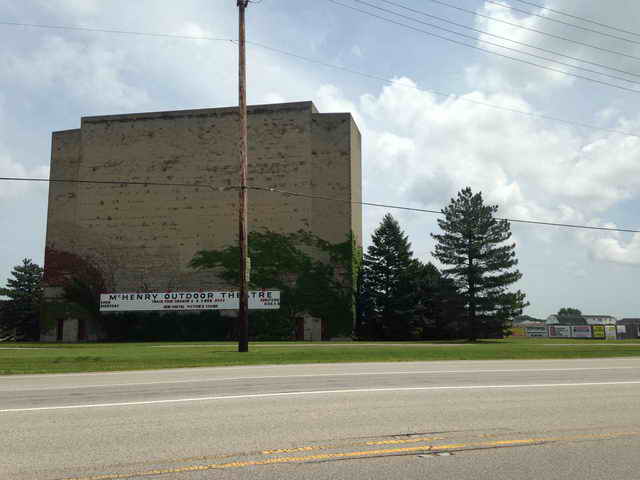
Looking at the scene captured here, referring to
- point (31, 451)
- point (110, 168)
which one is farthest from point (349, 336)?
point (31, 451)

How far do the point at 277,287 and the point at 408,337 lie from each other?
1110 cm

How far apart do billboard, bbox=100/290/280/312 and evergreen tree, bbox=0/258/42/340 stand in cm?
1245

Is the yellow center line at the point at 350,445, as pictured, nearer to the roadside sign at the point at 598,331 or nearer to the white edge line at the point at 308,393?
the white edge line at the point at 308,393

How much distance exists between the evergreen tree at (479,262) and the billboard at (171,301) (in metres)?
16.1

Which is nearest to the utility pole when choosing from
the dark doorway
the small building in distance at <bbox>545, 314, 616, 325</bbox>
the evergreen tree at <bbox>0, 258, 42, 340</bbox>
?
the dark doorway

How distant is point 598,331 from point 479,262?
A: 41.0 m

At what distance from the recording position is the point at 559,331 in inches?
3457

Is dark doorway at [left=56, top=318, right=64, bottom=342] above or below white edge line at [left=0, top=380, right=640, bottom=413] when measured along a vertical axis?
above

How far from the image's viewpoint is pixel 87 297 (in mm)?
47188

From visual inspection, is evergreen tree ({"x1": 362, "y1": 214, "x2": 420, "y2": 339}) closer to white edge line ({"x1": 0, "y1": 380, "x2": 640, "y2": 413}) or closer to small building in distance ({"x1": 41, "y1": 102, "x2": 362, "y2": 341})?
small building in distance ({"x1": 41, "y1": 102, "x2": 362, "y2": 341})

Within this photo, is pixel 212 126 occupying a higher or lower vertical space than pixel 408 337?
higher

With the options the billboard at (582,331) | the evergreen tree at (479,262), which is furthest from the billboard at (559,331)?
the evergreen tree at (479,262)

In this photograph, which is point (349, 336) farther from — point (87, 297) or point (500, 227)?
point (87, 297)

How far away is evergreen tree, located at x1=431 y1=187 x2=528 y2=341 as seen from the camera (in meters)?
45.1
